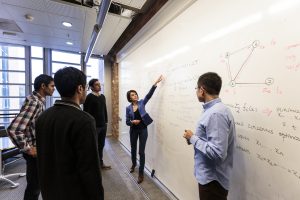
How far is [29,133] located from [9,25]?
321 centimetres

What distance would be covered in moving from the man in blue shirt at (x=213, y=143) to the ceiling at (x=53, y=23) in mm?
2088

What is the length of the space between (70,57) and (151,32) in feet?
12.9

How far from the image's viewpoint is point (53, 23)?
11.4 ft

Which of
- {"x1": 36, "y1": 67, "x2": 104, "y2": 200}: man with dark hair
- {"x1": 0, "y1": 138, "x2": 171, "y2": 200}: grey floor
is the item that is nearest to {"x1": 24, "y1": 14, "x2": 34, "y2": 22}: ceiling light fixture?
{"x1": 0, "y1": 138, "x2": 171, "y2": 200}: grey floor

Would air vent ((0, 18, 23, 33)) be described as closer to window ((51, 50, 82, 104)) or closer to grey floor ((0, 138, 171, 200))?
window ((51, 50, 82, 104))

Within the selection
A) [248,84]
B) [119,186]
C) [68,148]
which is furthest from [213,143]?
[119,186]

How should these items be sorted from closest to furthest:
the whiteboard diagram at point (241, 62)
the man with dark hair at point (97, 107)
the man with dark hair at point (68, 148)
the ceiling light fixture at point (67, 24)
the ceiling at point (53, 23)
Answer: the man with dark hair at point (68, 148) → the whiteboard diagram at point (241, 62) → the ceiling at point (53, 23) → the man with dark hair at point (97, 107) → the ceiling light fixture at point (67, 24)

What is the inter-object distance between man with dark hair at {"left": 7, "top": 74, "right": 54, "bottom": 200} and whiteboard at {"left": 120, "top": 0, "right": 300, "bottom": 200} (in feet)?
5.21

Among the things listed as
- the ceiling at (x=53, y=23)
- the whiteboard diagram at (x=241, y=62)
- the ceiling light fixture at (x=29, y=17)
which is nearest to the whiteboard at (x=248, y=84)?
the whiteboard diagram at (x=241, y=62)

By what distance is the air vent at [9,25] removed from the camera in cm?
347

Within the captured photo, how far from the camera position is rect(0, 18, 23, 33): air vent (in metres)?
3.47

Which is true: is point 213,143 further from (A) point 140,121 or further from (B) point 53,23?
(B) point 53,23

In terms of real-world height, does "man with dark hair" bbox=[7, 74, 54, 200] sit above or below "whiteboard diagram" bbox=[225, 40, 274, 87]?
below

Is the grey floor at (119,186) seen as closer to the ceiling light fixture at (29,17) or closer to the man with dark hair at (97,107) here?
the man with dark hair at (97,107)
